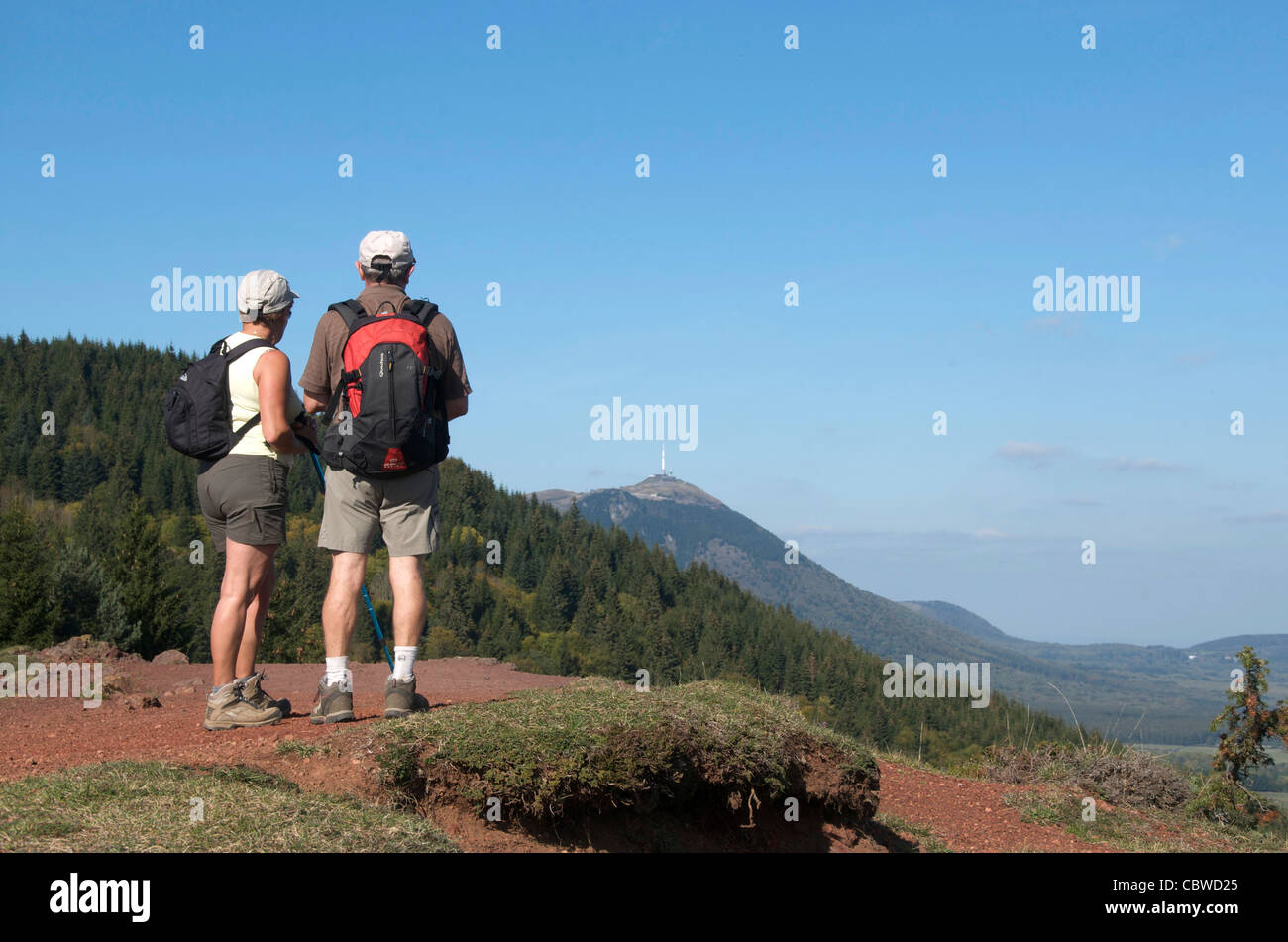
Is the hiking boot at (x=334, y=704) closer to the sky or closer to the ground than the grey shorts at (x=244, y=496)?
closer to the ground

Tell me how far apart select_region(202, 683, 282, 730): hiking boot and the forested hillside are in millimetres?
32451

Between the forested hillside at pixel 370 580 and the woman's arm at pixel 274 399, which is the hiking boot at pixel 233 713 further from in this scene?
the forested hillside at pixel 370 580

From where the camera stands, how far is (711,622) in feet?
314

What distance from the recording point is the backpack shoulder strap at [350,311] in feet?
18.1

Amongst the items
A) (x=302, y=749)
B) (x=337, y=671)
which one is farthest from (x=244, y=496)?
(x=302, y=749)

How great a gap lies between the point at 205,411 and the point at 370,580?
49.5 m

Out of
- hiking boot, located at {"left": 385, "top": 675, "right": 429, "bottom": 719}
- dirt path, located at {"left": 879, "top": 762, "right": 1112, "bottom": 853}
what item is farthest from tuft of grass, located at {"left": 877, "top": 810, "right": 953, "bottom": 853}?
hiking boot, located at {"left": 385, "top": 675, "right": 429, "bottom": 719}

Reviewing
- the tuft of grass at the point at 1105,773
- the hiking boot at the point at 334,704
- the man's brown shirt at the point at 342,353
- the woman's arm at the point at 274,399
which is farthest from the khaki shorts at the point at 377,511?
the tuft of grass at the point at 1105,773

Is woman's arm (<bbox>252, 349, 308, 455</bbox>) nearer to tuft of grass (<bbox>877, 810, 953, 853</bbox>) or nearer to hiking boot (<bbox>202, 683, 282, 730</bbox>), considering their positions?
hiking boot (<bbox>202, 683, 282, 730</bbox>)

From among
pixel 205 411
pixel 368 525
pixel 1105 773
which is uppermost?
pixel 205 411

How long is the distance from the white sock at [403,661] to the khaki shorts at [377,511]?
511 millimetres

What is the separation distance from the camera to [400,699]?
17.8ft

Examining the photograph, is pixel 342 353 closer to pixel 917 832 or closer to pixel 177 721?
pixel 177 721
